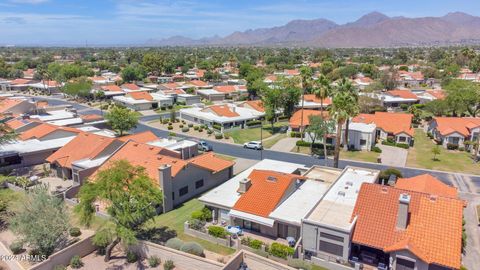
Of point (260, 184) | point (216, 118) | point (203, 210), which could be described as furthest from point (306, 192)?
point (216, 118)

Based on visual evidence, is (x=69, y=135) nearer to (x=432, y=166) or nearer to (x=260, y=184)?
(x=260, y=184)

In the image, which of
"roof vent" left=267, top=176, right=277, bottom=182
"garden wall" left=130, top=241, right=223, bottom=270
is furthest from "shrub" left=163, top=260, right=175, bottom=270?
"roof vent" left=267, top=176, right=277, bottom=182

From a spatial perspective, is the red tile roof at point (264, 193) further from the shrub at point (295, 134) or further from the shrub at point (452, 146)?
the shrub at point (452, 146)

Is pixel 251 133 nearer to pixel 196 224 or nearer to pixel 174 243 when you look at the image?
pixel 196 224

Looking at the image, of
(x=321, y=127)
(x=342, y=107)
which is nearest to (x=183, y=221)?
(x=342, y=107)

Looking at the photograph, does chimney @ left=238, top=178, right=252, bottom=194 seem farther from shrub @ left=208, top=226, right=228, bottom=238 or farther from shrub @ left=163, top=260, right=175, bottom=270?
shrub @ left=163, top=260, right=175, bottom=270
